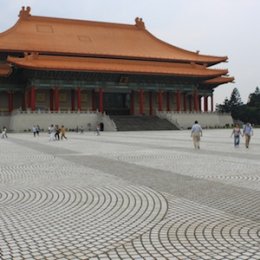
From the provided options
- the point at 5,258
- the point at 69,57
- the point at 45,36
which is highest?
the point at 45,36

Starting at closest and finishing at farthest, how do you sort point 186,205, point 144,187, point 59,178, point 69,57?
1. point 186,205
2. point 144,187
3. point 59,178
4. point 69,57

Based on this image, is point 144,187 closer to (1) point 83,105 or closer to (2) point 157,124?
(2) point 157,124

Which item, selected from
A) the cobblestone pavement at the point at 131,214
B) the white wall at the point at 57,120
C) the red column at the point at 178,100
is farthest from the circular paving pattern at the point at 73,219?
the red column at the point at 178,100

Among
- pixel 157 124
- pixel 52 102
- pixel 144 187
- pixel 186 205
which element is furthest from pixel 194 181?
pixel 52 102

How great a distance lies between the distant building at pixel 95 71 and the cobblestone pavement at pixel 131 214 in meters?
41.4

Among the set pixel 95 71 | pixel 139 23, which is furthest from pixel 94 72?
pixel 139 23

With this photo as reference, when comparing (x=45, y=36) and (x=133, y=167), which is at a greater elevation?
(x=45, y=36)

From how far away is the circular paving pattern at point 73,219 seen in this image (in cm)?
469

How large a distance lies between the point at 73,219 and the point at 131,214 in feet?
2.84

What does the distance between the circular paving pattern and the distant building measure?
42.6 metres

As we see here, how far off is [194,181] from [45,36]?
179 feet

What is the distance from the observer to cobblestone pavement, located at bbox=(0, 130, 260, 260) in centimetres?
458

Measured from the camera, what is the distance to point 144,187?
27.5ft

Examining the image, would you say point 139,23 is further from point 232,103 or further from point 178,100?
point 232,103
